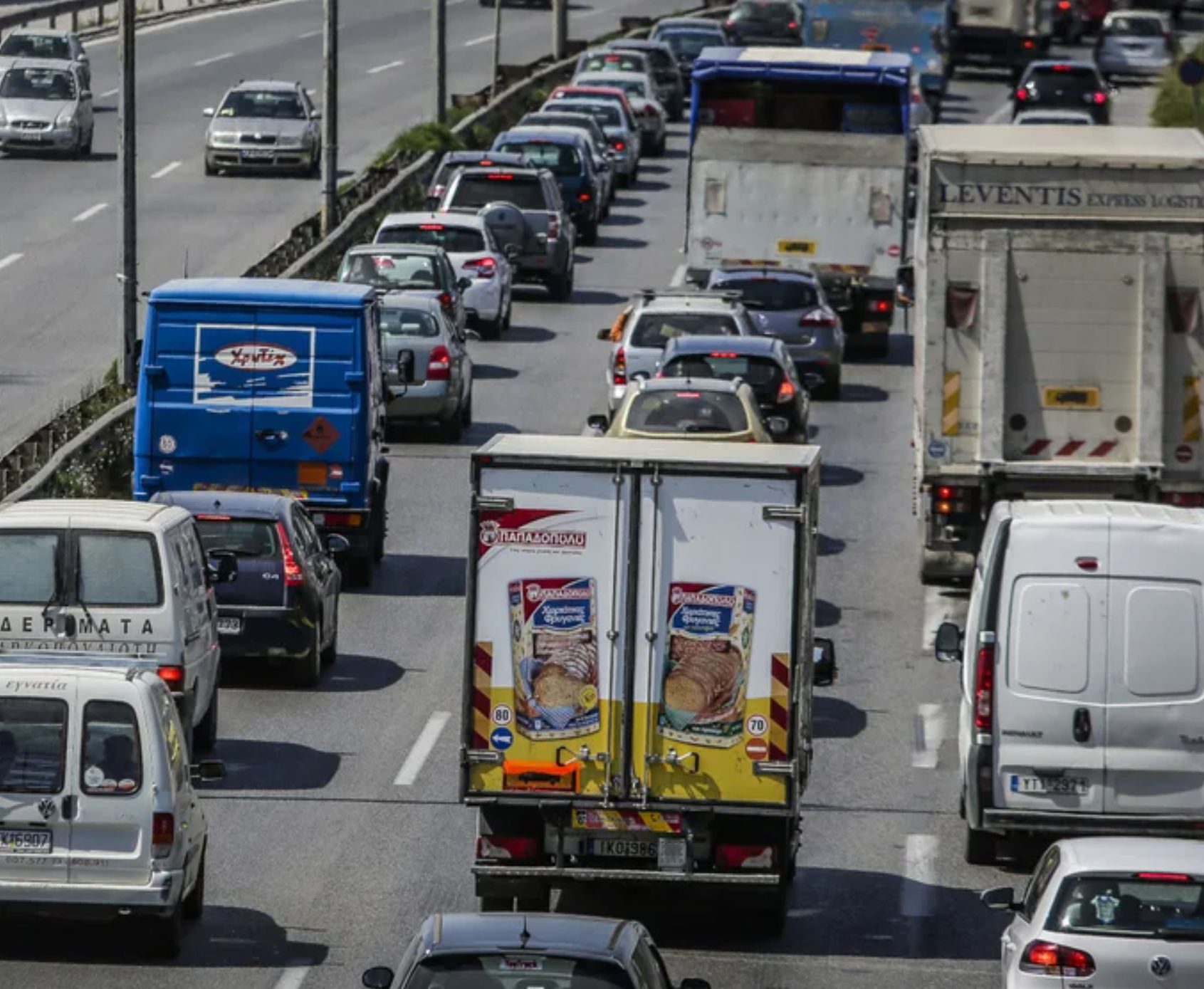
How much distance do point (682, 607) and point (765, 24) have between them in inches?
2659

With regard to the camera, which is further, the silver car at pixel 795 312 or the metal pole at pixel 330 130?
the metal pole at pixel 330 130

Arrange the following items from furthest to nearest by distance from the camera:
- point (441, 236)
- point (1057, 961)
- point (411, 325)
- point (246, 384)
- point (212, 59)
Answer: point (212, 59) < point (441, 236) < point (411, 325) < point (246, 384) < point (1057, 961)

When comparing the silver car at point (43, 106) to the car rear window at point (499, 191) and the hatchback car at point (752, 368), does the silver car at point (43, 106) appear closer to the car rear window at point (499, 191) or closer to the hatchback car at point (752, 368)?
A: the car rear window at point (499, 191)

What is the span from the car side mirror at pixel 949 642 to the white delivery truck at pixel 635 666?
3546 mm

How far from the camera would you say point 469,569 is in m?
17.1

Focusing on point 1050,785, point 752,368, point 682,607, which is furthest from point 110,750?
point 752,368

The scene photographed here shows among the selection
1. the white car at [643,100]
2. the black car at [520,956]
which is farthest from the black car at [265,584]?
the white car at [643,100]

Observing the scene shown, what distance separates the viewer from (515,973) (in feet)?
38.1

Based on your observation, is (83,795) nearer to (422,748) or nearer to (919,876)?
(919,876)

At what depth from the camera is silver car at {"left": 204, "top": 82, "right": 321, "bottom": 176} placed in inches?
2271

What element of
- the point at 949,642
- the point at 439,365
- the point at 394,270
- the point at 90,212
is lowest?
the point at 90,212

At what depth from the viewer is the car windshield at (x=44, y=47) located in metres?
64.5

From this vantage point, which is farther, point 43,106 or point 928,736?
point 43,106

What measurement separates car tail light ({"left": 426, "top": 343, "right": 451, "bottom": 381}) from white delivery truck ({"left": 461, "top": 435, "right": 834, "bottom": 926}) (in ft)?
60.7
